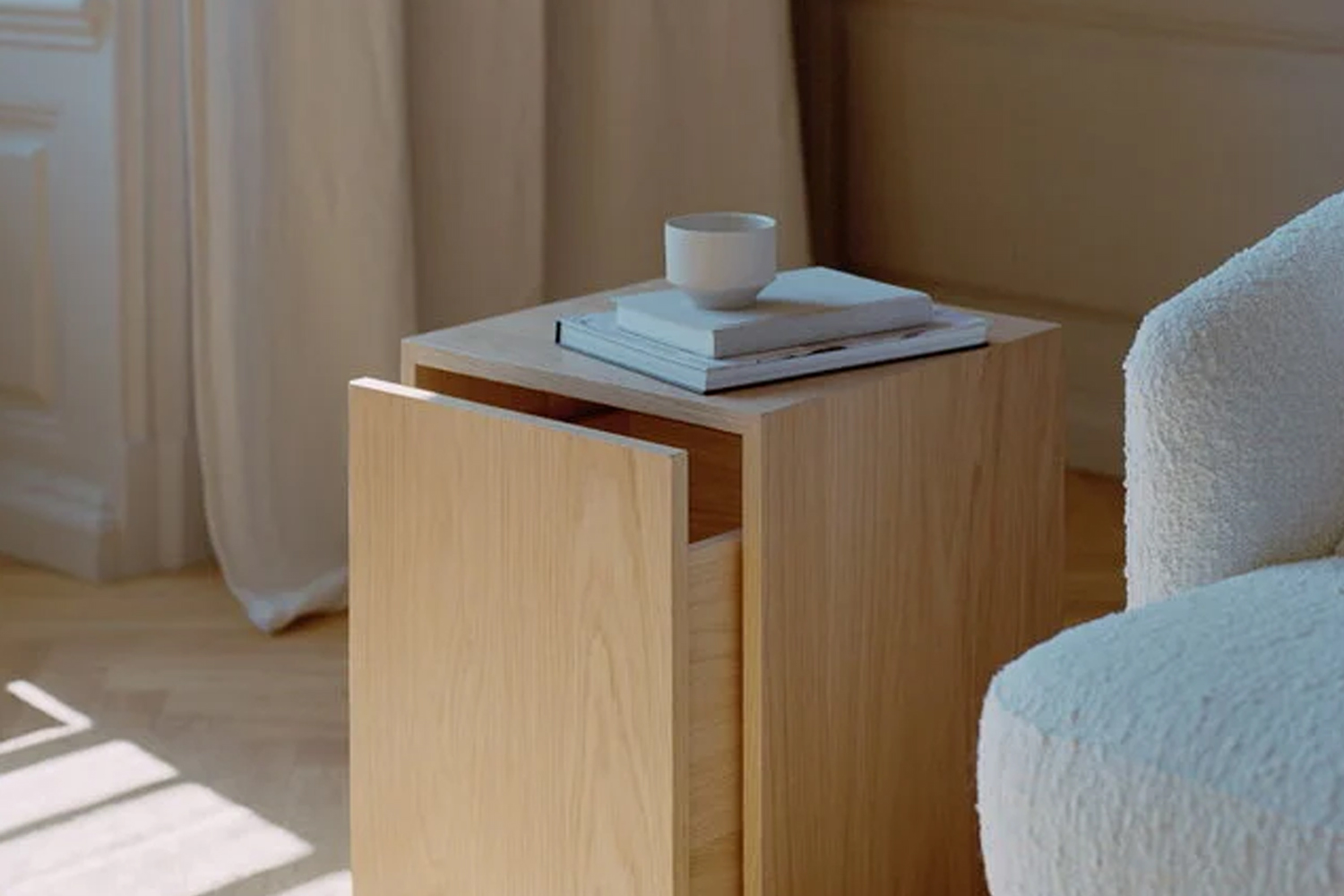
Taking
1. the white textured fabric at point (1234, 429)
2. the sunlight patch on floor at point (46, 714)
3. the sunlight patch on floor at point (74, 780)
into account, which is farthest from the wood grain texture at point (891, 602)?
the sunlight patch on floor at point (46, 714)

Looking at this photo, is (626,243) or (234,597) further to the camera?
(626,243)

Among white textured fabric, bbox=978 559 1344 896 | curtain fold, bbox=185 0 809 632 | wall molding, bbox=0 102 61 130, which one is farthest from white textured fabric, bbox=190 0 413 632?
white textured fabric, bbox=978 559 1344 896

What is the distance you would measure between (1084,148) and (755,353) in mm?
1508

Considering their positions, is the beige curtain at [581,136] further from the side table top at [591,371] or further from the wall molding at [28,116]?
the side table top at [591,371]

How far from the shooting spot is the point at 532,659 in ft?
5.02

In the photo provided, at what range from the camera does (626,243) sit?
2809 millimetres

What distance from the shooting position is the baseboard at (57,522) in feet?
8.38

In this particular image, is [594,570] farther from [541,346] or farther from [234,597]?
[234,597]

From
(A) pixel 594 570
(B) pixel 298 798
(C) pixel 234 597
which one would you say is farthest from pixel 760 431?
(C) pixel 234 597

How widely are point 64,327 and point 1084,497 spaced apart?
1.20m

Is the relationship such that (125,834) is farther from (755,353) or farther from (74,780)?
(755,353)

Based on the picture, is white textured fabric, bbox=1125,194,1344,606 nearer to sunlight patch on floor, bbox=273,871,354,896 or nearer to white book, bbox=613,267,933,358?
white book, bbox=613,267,933,358

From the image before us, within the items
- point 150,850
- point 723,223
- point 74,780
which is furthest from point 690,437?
point 74,780

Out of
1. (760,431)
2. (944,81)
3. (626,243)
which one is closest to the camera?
(760,431)
